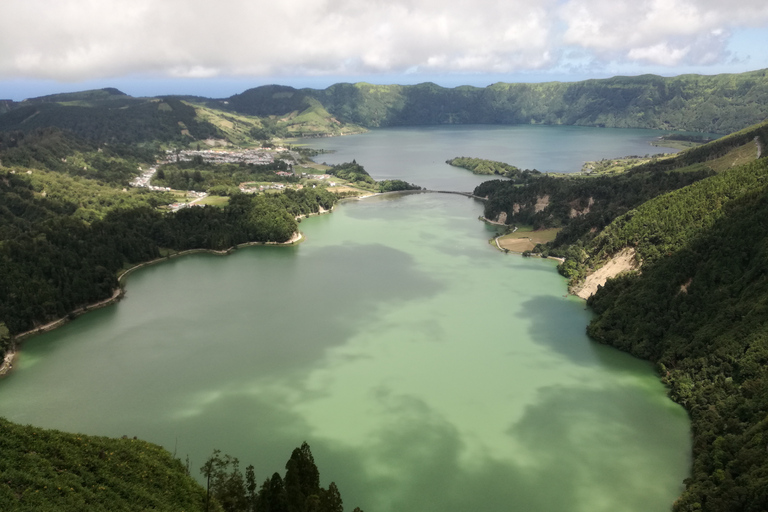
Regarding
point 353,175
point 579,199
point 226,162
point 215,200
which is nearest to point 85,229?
point 215,200

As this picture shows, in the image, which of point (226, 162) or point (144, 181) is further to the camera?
point (226, 162)

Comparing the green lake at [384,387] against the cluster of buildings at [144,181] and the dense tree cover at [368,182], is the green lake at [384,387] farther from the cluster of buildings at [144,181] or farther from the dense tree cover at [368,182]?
the dense tree cover at [368,182]

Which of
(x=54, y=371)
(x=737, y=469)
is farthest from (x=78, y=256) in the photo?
(x=737, y=469)

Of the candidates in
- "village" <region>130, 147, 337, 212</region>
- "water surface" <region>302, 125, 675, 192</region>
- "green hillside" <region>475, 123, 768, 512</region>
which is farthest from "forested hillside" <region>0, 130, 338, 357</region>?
"green hillside" <region>475, 123, 768, 512</region>

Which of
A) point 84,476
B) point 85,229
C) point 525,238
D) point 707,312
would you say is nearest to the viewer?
point 84,476

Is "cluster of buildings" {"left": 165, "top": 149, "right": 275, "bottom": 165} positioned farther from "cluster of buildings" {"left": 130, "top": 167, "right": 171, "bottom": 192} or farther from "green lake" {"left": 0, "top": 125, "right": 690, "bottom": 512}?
"green lake" {"left": 0, "top": 125, "right": 690, "bottom": 512}

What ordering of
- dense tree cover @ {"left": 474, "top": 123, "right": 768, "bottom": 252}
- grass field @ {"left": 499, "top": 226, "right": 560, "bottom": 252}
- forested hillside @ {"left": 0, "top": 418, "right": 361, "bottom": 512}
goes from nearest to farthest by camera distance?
forested hillside @ {"left": 0, "top": 418, "right": 361, "bottom": 512} < dense tree cover @ {"left": 474, "top": 123, "right": 768, "bottom": 252} < grass field @ {"left": 499, "top": 226, "right": 560, "bottom": 252}

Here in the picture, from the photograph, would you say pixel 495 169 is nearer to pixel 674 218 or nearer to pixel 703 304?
pixel 674 218

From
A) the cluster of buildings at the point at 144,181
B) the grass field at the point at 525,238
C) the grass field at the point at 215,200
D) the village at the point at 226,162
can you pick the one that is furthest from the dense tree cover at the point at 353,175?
the grass field at the point at 525,238
